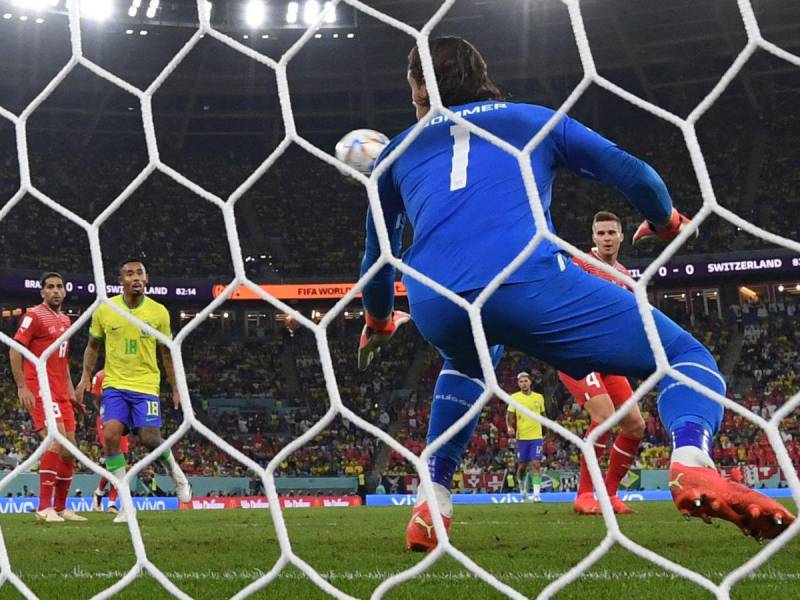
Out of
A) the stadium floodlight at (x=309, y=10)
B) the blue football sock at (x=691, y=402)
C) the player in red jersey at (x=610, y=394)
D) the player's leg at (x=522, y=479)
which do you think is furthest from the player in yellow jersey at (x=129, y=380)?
the stadium floodlight at (x=309, y=10)

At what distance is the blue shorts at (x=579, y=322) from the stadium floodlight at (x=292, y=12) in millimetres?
18905

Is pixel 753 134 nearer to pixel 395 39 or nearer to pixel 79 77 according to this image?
pixel 395 39

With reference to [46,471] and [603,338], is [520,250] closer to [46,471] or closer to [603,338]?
[603,338]

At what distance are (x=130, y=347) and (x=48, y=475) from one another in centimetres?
103

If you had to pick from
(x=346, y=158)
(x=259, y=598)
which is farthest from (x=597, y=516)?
(x=259, y=598)

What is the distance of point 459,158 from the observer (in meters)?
2.38

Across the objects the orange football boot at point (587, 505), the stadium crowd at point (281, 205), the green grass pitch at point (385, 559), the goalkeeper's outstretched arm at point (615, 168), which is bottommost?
the orange football boot at point (587, 505)

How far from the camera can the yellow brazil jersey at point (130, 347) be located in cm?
564

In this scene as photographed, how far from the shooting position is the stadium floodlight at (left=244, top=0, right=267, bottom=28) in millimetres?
19578

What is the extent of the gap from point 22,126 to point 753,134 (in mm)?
23914

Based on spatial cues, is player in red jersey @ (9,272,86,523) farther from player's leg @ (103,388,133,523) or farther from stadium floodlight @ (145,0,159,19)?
stadium floodlight @ (145,0,159,19)

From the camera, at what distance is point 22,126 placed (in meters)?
2.50

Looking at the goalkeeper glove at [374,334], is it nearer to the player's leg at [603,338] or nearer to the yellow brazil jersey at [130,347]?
the player's leg at [603,338]

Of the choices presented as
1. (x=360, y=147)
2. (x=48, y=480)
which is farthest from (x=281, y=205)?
(x=360, y=147)
